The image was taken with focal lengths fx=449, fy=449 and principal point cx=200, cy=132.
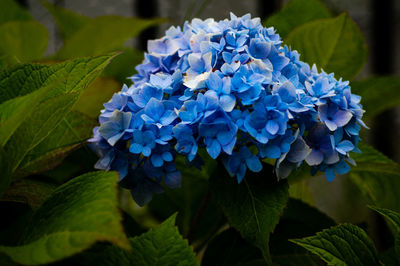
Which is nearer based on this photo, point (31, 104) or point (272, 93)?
point (31, 104)

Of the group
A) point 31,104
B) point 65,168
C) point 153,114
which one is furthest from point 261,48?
point 65,168

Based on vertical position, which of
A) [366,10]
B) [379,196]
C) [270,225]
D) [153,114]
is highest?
[153,114]

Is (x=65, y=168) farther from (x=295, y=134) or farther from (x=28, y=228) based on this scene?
(x=295, y=134)

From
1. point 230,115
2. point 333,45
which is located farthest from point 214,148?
point 333,45

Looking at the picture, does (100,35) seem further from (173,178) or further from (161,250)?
(161,250)

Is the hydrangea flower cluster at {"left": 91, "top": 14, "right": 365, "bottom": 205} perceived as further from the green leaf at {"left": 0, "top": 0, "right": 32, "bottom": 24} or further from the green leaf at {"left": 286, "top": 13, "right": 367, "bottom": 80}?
the green leaf at {"left": 0, "top": 0, "right": 32, "bottom": 24}

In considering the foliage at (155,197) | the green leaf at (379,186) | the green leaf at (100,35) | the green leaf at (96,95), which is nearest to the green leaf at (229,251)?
the foliage at (155,197)
